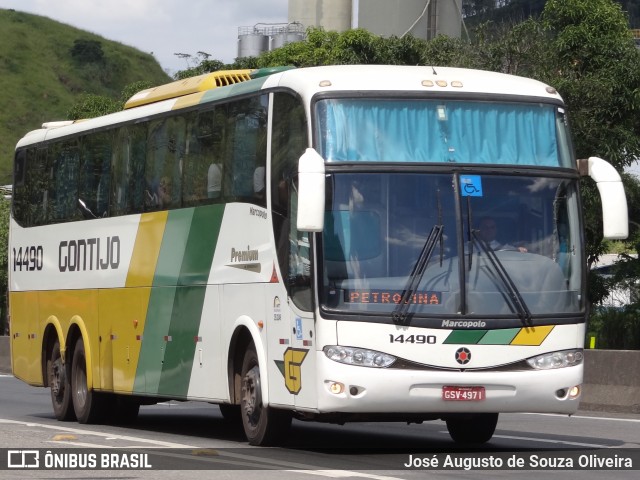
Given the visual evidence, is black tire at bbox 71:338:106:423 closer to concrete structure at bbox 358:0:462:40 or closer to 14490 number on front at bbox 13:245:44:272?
14490 number on front at bbox 13:245:44:272

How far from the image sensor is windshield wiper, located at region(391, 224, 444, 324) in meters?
12.9

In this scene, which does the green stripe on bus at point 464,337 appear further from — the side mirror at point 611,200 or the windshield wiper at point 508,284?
the side mirror at point 611,200

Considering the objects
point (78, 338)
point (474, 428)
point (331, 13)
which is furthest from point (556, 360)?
point (331, 13)

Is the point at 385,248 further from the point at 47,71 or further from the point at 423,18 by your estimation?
the point at 47,71

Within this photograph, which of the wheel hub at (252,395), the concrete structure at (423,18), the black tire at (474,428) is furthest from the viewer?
the concrete structure at (423,18)

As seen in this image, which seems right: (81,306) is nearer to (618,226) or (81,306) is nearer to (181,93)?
(181,93)

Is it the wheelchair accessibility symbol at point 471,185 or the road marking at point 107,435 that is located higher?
the wheelchair accessibility symbol at point 471,185

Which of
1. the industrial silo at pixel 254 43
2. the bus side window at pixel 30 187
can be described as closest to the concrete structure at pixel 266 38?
the industrial silo at pixel 254 43

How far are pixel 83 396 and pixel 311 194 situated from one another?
7.93 m

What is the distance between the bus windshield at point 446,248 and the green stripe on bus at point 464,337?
0.16m

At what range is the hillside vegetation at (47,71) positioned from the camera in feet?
540

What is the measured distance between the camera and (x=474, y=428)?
15.2 m

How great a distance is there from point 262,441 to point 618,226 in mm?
3833

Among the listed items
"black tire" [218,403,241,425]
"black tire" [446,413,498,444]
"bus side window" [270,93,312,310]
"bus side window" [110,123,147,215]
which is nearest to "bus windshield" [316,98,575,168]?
"bus side window" [270,93,312,310]
